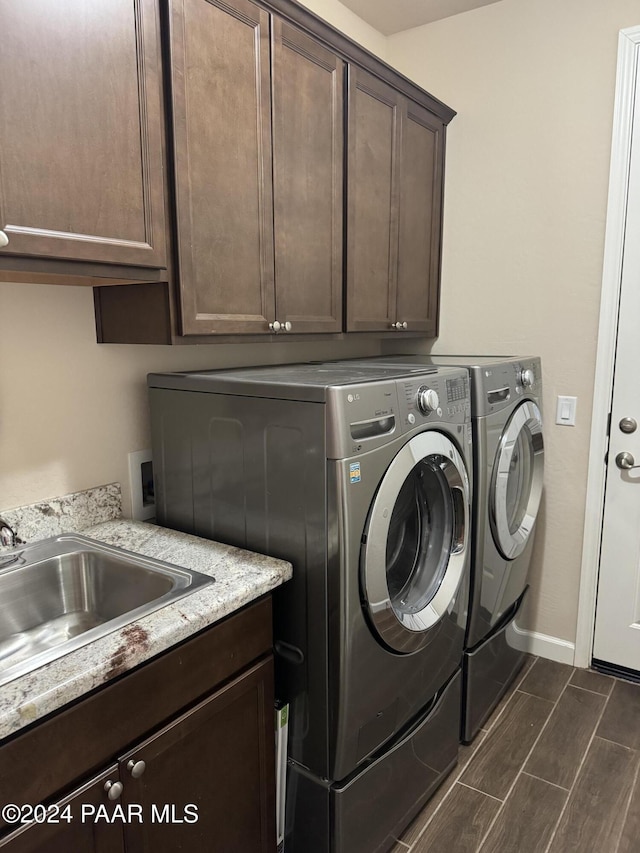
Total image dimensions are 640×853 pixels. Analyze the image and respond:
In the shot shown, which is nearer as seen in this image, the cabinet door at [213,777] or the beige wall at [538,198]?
the cabinet door at [213,777]

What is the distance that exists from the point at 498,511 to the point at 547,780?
86 centimetres

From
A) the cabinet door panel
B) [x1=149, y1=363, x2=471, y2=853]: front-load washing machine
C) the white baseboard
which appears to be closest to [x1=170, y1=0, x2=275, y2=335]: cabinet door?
[x1=149, y1=363, x2=471, y2=853]: front-load washing machine

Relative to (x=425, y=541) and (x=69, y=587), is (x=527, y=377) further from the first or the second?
(x=69, y=587)

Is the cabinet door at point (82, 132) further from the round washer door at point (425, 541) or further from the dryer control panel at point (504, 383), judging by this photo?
the dryer control panel at point (504, 383)

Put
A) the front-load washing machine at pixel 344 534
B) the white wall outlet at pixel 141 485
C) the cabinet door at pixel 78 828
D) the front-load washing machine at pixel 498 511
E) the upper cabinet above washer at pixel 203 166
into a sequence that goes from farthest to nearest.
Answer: the front-load washing machine at pixel 498 511
the white wall outlet at pixel 141 485
the front-load washing machine at pixel 344 534
the upper cabinet above washer at pixel 203 166
the cabinet door at pixel 78 828

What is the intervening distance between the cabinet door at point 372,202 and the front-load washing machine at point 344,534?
1.55 ft

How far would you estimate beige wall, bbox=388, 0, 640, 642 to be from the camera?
7.34 feet

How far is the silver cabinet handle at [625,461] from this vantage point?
2.30 m

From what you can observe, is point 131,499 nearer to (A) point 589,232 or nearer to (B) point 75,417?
(B) point 75,417

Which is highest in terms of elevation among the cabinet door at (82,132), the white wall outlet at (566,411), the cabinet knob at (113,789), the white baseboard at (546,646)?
the cabinet door at (82,132)

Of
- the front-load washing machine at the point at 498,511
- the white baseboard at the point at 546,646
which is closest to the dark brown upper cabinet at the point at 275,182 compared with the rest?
the front-load washing machine at the point at 498,511

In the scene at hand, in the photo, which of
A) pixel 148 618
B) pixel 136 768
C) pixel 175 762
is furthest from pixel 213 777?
pixel 148 618

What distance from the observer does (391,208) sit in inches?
87.0

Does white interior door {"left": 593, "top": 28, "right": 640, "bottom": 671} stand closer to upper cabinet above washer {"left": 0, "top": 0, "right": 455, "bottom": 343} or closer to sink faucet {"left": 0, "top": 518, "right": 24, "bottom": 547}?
upper cabinet above washer {"left": 0, "top": 0, "right": 455, "bottom": 343}
